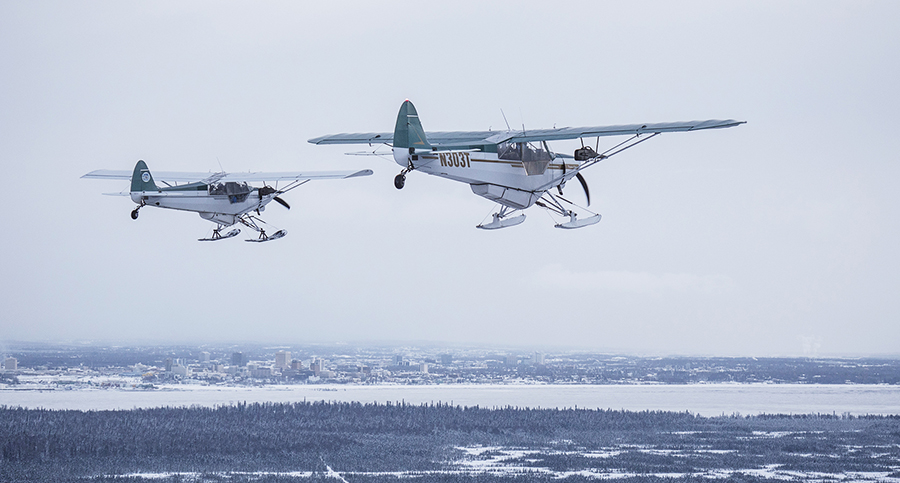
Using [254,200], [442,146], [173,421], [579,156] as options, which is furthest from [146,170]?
[173,421]

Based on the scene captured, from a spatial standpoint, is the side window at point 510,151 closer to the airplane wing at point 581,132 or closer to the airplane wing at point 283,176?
the airplane wing at point 581,132

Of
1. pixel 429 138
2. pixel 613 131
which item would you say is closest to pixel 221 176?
pixel 429 138

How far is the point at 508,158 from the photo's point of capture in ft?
95.6

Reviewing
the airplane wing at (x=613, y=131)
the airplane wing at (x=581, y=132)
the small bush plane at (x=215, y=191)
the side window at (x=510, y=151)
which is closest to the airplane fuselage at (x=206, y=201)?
the small bush plane at (x=215, y=191)

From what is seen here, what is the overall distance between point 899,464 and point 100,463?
382 ft

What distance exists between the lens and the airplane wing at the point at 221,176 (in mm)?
37281

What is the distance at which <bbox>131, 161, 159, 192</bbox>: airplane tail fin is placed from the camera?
117 feet

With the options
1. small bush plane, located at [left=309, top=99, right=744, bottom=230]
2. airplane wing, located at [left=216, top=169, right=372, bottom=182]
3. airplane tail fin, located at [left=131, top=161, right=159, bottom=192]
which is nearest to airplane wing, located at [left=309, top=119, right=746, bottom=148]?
small bush plane, located at [left=309, top=99, right=744, bottom=230]

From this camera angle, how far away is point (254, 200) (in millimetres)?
39281

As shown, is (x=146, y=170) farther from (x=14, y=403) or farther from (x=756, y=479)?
(x=14, y=403)

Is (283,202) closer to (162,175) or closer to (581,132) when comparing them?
(162,175)

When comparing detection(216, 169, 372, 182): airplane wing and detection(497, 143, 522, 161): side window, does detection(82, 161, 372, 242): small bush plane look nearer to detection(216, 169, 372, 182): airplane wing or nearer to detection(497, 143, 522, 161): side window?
detection(216, 169, 372, 182): airplane wing

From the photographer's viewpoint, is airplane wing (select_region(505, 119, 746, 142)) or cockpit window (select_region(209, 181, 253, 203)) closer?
airplane wing (select_region(505, 119, 746, 142))

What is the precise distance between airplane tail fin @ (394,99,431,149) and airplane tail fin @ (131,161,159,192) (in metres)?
13.7
